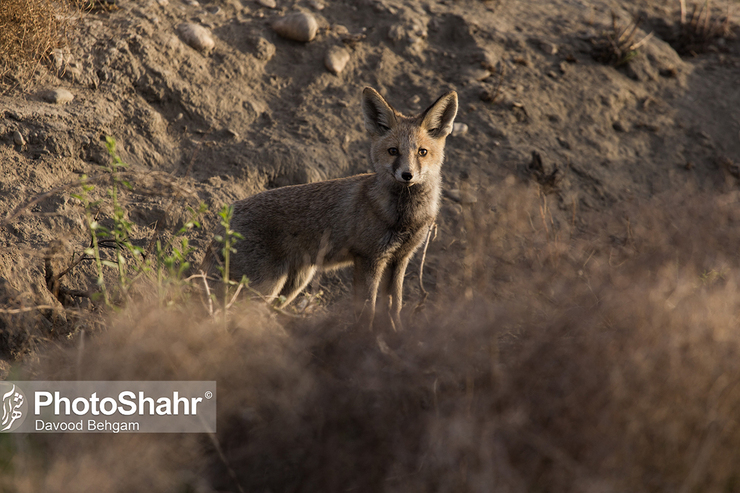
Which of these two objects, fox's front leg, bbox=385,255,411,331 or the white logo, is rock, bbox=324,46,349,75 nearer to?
fox's front leg, bbox=385,255,411,331

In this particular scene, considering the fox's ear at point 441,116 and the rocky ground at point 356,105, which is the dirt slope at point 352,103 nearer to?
the rocky ground at point 356,105

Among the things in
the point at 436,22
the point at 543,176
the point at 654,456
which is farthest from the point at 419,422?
the point at 436,22

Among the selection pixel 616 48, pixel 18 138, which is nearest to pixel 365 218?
pixel 18 138

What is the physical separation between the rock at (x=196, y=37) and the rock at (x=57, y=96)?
1.81m

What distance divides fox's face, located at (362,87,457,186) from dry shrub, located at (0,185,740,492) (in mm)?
2195

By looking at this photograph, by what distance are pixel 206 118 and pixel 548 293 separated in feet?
17.5

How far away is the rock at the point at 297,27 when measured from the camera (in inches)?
307

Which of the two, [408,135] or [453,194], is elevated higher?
[408,135]

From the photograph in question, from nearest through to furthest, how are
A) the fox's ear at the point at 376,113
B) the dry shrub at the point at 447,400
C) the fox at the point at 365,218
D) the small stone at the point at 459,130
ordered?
the dry shrub at the point at 447,400 → the fox at the point at 365,218 → the fox's ear at the point at 376,113 → the small stone at the point at 459,130

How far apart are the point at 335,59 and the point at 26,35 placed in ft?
12.2

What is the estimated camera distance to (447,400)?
2.38 metres

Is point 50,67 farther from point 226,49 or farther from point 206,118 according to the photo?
point 226,49

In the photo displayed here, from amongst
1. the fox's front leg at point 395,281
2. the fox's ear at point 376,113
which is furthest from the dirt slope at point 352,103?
the fox's ear at point 376,113

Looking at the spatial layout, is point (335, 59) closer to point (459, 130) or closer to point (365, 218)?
point (459, 130)
